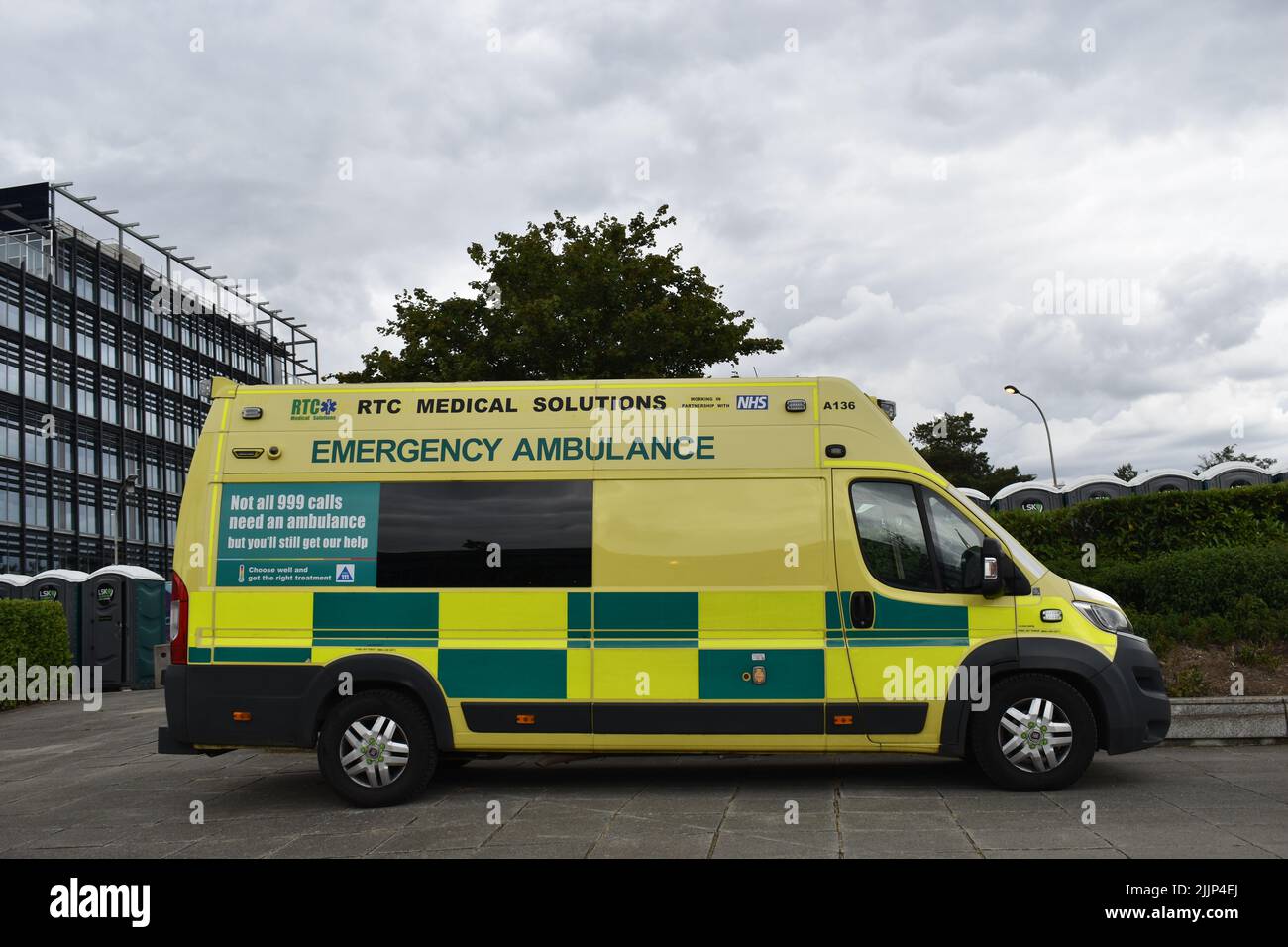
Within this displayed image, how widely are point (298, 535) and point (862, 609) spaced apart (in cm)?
370

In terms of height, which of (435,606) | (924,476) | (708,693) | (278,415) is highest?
(278,415)

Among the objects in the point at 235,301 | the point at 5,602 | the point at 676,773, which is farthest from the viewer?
the point at 235,301

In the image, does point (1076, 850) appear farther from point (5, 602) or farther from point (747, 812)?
point (5, 602)

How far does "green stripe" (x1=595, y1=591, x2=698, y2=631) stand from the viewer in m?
7.36

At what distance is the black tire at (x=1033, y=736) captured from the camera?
23.6 ft

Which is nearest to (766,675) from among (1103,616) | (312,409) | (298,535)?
(1103,616)

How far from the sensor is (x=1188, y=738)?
30.3ft

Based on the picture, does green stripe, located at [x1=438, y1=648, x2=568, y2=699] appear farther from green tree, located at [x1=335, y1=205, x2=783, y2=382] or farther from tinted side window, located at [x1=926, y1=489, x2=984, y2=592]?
green tree, located at [x1=335, y1=205, x2=783, y2=382]

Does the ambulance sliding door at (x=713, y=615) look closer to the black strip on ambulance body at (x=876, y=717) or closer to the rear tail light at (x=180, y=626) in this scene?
the black strip on ambulance body at (x=876, y=717)

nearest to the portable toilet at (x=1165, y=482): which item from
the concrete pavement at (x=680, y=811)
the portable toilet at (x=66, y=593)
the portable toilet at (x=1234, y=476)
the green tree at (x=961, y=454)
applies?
the portable toilet at (x=1234, y=476)

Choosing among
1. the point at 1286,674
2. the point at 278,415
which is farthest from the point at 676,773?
the point at 1286,674

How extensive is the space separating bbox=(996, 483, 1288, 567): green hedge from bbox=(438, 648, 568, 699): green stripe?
782 centimetres

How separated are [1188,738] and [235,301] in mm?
67126

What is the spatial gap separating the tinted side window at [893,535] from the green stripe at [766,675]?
2.30 feet
